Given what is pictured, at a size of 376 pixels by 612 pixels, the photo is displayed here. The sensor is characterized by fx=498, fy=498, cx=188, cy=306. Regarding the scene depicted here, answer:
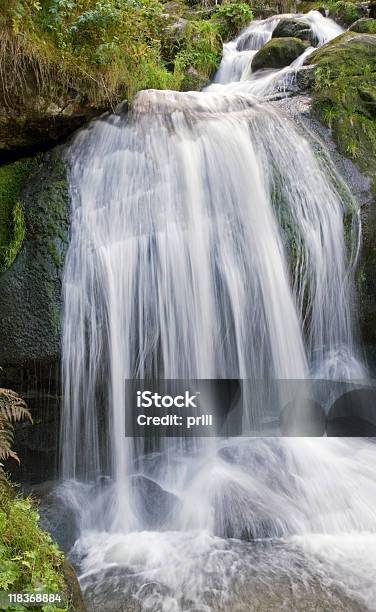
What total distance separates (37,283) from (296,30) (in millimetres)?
8114

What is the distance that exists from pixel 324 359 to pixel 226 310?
126 cm

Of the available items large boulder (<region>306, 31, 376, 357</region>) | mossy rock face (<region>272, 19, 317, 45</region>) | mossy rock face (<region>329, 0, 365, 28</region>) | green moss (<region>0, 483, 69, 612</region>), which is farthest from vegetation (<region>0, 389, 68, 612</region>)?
mossy rock face (<region>329, 0, 365, 28</region>)

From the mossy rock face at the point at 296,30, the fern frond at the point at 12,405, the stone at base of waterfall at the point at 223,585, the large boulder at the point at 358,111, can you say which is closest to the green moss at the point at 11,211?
the fern frond at the point at 12,405

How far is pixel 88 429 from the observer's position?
15.5 feet

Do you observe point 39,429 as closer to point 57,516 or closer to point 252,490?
point 57,516

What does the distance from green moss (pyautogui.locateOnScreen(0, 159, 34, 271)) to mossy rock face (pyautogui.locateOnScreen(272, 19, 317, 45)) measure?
6.83 m

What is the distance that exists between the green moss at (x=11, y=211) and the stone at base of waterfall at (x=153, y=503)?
247 centimetres

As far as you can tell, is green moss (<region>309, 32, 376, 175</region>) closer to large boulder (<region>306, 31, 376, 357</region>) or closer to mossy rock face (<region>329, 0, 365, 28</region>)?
large boulder (<region>306, 31, 376, 357</region>)

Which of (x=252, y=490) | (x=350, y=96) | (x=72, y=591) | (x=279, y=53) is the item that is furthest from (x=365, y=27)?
(x=72, y=591)

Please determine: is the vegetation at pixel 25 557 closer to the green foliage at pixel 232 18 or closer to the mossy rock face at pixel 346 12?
the green foliage at pixel 232 18

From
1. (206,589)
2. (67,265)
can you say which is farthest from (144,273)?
(206,589)

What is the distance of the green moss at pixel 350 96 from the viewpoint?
6.21 meters

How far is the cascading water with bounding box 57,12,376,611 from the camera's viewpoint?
12.9ft

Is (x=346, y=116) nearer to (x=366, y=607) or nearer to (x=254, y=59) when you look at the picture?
(x=254, y=59)
